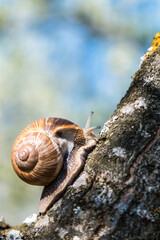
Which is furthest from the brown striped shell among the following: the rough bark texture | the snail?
the rough bark texture

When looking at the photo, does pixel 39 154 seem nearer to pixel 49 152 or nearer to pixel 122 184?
pixel 49 152

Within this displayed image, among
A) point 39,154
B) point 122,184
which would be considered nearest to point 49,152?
point 39,154

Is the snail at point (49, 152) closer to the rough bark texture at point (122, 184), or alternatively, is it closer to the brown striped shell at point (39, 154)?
the brown striped shell at point (39, 154)

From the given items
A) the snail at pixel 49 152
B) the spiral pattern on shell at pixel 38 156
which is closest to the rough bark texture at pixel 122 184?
the snail at pixel 49 152

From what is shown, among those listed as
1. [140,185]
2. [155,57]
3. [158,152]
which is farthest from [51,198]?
[155,57]

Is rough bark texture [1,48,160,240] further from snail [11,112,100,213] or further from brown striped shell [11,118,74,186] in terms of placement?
brown striped shell [11,118,74,186]

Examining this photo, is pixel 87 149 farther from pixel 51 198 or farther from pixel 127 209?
pixel 127 209

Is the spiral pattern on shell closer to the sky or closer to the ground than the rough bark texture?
closer to the sky
